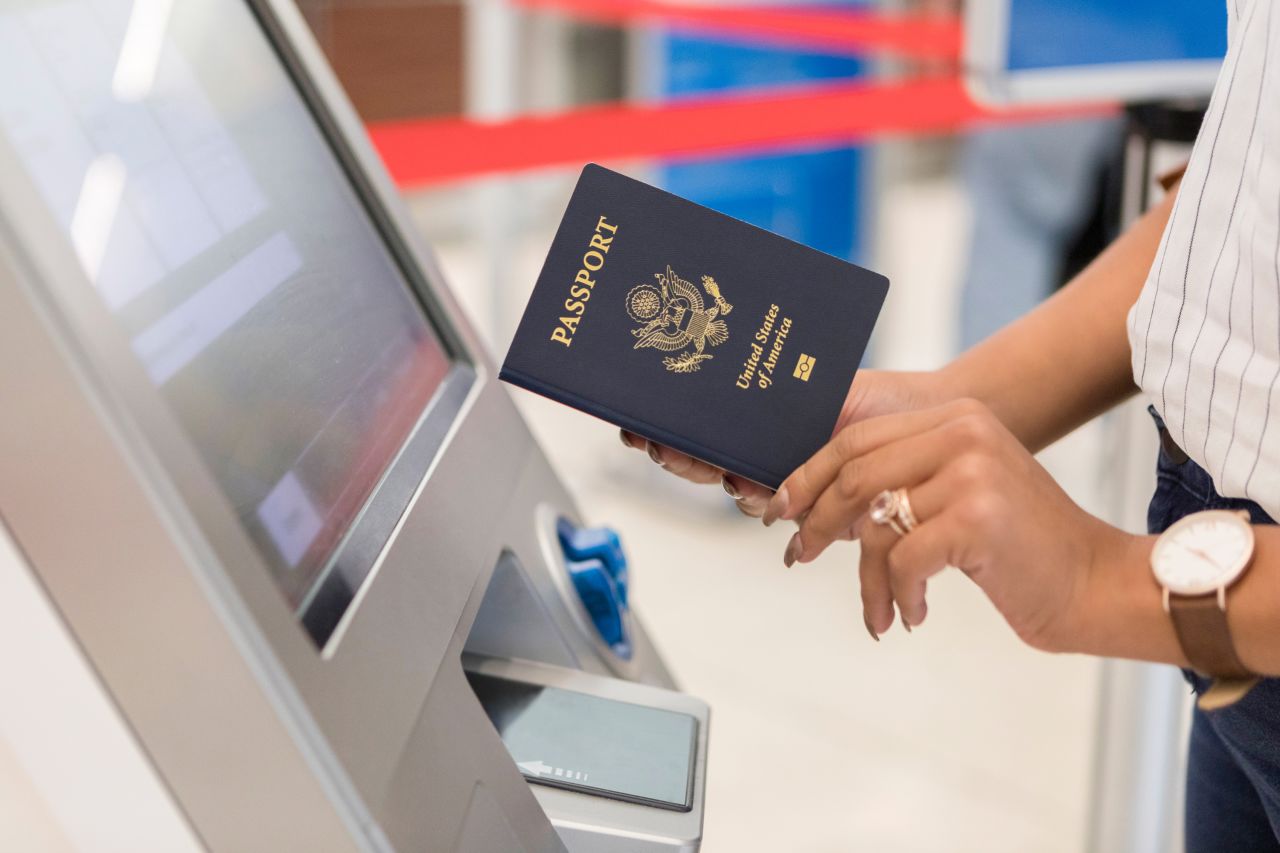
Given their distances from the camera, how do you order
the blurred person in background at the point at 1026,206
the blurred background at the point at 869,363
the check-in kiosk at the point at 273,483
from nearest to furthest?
the check-in kiosk at the point at 273,483 < the blurred background at the point at 869,363 < the blurred person in background at the point at 1026,206

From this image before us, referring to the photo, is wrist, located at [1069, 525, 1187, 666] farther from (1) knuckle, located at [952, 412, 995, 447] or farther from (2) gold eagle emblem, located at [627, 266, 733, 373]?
(2) gold eagle emblem, located at [627, 266, 733, 373]

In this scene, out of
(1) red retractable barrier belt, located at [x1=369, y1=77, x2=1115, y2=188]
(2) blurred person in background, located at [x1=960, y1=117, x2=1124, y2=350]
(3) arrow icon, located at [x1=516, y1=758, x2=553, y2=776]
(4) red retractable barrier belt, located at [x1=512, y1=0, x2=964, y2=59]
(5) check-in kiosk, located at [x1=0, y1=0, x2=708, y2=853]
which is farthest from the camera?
(4) red retractable barrier belt, located at [x1=512, y1=0, x2=964, y2=59]

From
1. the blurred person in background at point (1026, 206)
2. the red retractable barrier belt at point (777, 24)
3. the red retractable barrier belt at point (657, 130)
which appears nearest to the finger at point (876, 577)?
the red retractable barrier belt at point (657, 130)

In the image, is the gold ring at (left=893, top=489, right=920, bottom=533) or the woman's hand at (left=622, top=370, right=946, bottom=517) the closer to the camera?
the gold ring at (left=893, top=489, right=920, bottom=533)

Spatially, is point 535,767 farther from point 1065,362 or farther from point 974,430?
point 1065,362

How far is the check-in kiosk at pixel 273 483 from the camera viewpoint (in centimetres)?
43

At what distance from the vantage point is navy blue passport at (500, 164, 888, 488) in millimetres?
628

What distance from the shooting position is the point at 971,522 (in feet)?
1.80

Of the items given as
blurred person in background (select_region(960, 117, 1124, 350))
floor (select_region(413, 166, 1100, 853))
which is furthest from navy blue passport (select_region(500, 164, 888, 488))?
blurred person in background (select_region(960, 117, 1124, 350))

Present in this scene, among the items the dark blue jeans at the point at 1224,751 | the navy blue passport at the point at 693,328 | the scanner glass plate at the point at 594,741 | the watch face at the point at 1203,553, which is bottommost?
the dark blue jeans at the point at 1224,751

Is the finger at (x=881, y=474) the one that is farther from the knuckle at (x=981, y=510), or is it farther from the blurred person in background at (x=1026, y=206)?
the blurred person in background at (x=1026, y=206)

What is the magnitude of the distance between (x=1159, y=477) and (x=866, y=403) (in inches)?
7.1

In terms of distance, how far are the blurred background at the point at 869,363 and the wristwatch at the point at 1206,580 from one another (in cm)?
53

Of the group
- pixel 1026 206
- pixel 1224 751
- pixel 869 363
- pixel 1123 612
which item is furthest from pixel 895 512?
pixel 869 363
